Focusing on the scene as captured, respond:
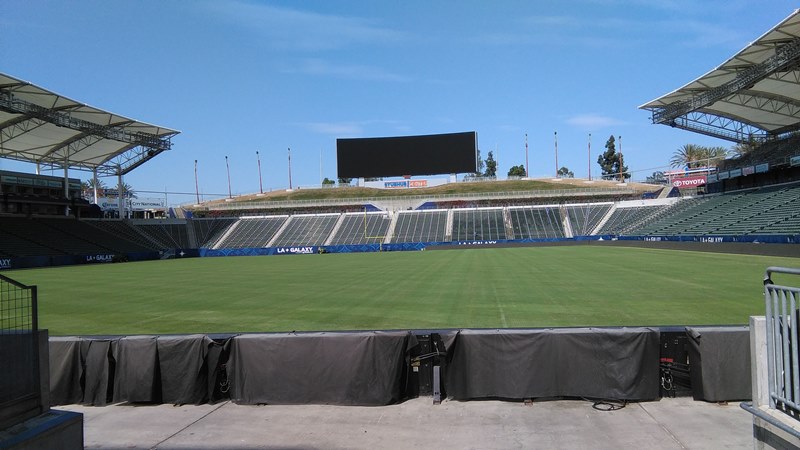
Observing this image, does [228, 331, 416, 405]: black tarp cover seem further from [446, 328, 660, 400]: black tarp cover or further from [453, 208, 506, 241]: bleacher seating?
[453, 208, 506, 241]: bleacher seating

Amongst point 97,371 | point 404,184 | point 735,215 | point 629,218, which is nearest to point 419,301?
point 97,371

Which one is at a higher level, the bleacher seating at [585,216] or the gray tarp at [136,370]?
the bleacher seating at [585,216]

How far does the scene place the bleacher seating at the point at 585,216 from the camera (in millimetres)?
69294

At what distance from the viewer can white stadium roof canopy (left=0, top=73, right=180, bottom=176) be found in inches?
1556

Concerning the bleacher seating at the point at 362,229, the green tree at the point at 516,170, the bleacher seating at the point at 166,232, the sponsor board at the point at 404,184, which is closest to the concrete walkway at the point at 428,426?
the bleacher seating at the point at 362,229

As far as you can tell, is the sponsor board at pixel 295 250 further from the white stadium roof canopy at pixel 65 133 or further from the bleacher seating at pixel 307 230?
the white stadium roof canopy at pixel 65 133

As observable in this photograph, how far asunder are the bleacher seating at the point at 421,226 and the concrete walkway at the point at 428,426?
6635cm

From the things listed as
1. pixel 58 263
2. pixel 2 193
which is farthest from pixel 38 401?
pixel 2 193

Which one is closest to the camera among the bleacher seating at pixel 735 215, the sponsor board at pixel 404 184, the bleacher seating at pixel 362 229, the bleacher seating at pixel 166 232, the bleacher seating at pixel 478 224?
the bleacher seating at pixel 735 215

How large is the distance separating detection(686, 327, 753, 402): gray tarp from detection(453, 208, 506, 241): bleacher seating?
64284 mm

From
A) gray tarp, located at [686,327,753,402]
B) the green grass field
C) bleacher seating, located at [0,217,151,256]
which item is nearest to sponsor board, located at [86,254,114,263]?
bleacher seating, located at [0,217,151,256]

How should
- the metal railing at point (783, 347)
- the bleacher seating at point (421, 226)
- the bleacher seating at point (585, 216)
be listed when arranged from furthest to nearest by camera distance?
the bleacher seating at point (421, 226) < the bleacher seating at point (585, 216) < the metal railing at point (783, 347)

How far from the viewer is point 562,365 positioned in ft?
22.6

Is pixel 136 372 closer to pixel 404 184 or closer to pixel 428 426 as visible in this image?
pixel 428 426
